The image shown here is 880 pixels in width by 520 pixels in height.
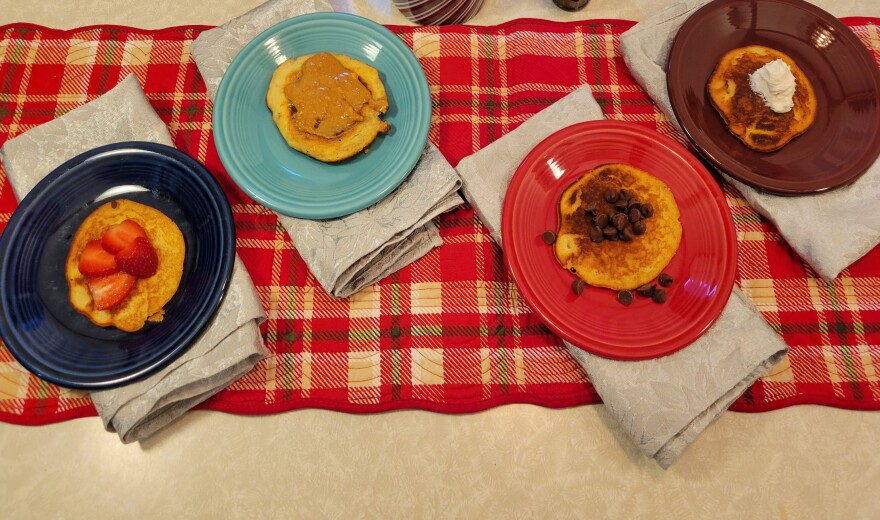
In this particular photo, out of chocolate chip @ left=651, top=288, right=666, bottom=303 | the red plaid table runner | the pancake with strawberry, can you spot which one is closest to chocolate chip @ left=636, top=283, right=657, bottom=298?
chocolate chip @ left=651, top=288, right=666, bottom=303

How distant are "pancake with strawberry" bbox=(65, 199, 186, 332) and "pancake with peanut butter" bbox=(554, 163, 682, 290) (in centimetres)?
90

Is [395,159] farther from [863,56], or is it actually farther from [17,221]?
[863,56]

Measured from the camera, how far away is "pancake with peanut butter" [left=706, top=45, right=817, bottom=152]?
1316 mm

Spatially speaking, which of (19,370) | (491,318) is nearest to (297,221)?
(491,318)

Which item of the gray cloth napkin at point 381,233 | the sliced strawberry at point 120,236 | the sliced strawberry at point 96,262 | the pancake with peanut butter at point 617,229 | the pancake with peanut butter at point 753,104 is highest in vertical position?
the pancake with peanut butter at point 753,104

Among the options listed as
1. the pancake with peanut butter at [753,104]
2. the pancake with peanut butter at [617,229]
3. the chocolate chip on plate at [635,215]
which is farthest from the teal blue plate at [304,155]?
the pancake with peanut butter at [753,104]

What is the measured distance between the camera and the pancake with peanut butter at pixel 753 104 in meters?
1.32

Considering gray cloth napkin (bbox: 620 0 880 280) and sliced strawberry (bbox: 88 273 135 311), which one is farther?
gray cloth napkin (bbox: 620 0 880 280)

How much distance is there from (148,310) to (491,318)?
2.60ft

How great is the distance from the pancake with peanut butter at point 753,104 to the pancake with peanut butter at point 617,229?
29 cm

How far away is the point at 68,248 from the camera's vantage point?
125 centimetres

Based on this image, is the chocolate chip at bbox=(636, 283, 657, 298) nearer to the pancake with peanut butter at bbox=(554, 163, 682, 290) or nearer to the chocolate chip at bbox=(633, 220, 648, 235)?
the pancake with peanut butter at bbox=(554, 163, 682, 290)

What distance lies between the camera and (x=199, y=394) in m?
1.20

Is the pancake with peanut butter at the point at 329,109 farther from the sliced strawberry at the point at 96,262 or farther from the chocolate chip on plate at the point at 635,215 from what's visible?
the chocolate chip on plate at the point at 635,215
